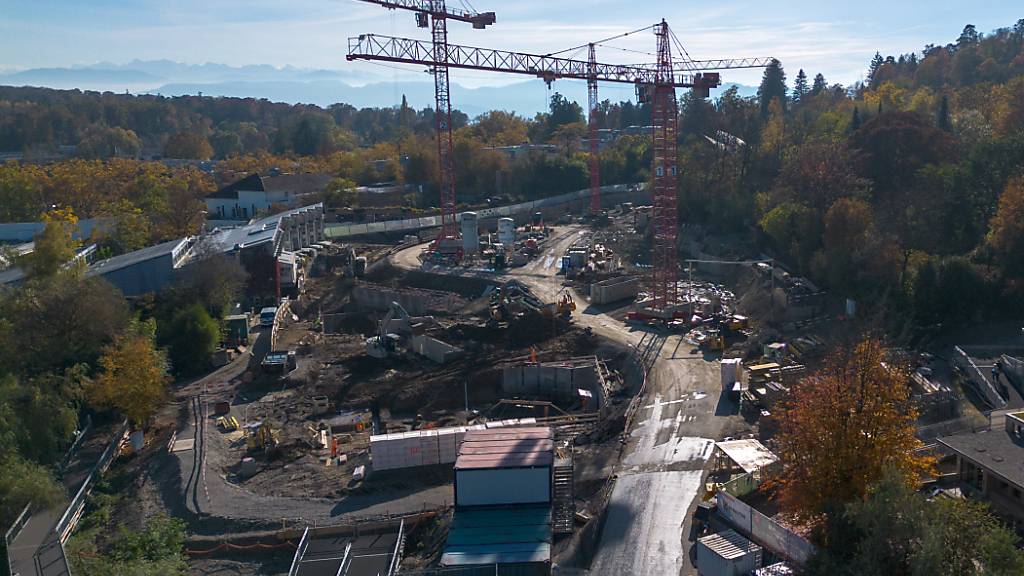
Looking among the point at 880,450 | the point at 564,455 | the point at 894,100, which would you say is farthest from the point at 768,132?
the point at 880,450

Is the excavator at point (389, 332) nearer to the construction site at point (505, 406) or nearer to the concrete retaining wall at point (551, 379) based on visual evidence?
the construction site at point (505, 406)

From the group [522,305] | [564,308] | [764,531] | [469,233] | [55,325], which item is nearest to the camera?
[764,531]

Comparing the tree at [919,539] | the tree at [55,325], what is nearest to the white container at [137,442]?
the tree at [55,325]

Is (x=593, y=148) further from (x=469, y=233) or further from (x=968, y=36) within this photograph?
(x=968, y=36)

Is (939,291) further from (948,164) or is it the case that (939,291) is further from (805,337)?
(948,164)

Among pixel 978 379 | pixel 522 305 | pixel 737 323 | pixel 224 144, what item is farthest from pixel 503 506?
pixel 224 144

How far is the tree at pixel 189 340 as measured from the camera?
2459 cm

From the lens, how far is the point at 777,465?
13.6 meters

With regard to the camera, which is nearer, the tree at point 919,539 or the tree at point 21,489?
the tree at point 919,539

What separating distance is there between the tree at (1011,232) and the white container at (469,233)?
67.5 ft

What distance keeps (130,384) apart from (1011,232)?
22.9 metres

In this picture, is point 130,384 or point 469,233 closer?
point 130,384

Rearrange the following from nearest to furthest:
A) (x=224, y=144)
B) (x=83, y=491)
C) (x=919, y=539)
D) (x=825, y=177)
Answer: (x=919, y=539)
(x=83, y=491)
(x=825, y=177)
(x=224, y=144)

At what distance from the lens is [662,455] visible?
1703 cm
